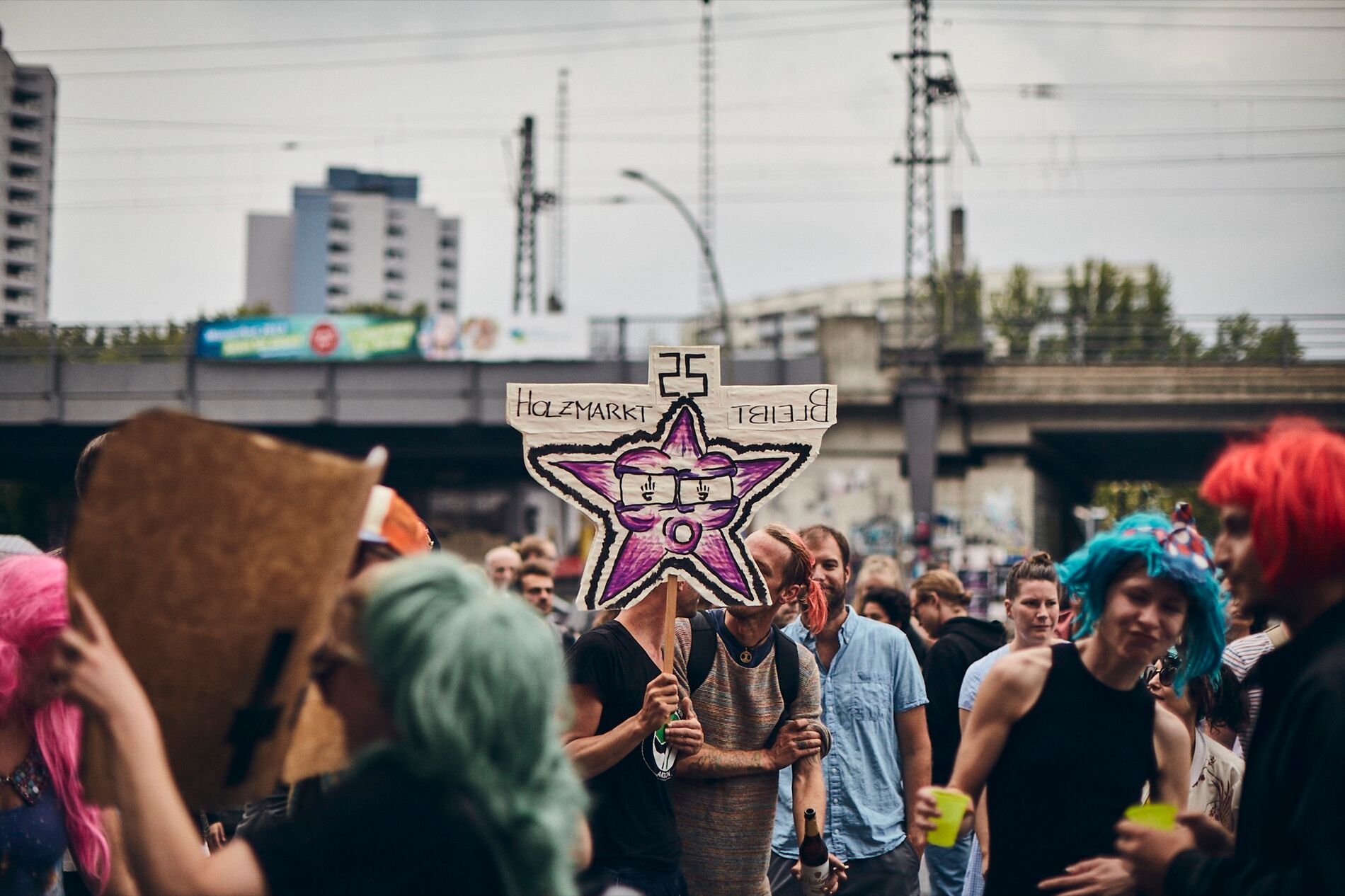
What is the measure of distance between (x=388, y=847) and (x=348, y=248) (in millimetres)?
113585

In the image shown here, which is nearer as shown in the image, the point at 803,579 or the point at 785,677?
the point at 785,677

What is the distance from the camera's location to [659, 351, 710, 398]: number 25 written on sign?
4.64 meters

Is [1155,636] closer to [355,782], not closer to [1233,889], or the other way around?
[1233,889]

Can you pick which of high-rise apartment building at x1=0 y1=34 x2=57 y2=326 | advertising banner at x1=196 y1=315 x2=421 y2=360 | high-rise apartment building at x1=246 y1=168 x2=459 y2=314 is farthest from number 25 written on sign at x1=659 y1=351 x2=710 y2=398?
high-rise apartment building at x1=246 y1=168 x2=459 y2=314

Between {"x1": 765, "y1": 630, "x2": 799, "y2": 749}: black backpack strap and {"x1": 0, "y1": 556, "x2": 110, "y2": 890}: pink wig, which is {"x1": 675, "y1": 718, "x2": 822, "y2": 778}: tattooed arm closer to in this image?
{"x1": 765, "y1": 630, "x2": 799, "y2": 749}: black backpack strap

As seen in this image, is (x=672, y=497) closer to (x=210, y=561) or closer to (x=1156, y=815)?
(x=1156, y=815)

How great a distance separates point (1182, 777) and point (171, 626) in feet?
8.60

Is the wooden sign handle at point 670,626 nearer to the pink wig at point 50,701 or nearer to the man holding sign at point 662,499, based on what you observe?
the man holding sign at point 662,499

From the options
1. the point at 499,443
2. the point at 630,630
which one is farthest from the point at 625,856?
the point at 499,443

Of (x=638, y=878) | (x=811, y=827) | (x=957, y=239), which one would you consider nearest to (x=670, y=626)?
(x=638, y=878)

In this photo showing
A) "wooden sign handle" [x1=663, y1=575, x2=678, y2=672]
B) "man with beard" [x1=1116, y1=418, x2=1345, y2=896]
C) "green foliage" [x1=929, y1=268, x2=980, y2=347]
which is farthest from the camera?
"green foliage" [x1=929, y1=268, x2=980, y2=347]

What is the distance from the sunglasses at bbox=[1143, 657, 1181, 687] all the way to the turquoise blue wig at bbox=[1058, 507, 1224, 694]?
5.52 feet

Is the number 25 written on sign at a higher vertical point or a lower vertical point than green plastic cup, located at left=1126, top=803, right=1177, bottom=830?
higher

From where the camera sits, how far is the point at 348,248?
111 m
